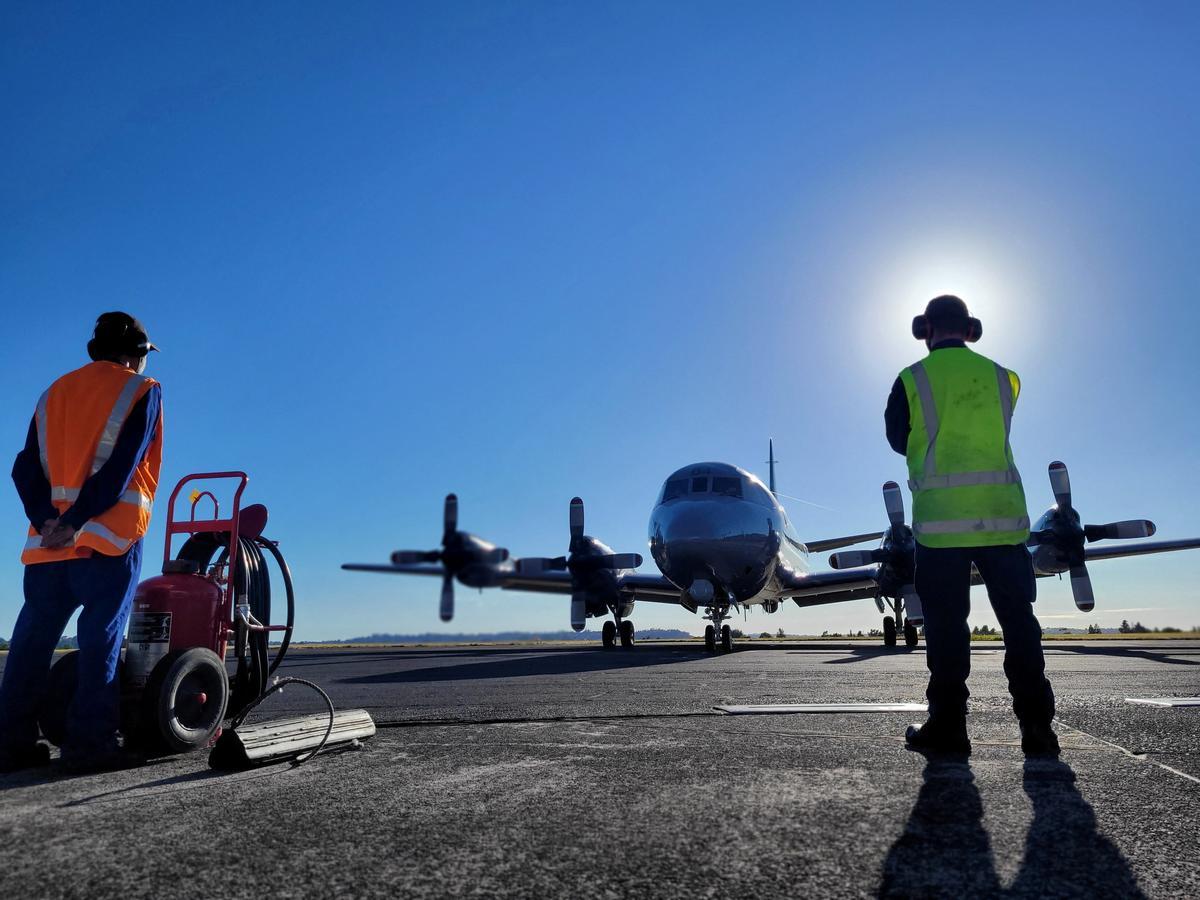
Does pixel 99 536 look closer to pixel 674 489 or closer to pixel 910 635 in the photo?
pixel 674 489

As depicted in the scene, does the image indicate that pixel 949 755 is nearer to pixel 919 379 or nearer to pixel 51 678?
pixel 919 379

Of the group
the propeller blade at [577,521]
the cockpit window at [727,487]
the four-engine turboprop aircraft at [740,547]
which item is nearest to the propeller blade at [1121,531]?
the four-engine turboprop aircraft at [740,547]

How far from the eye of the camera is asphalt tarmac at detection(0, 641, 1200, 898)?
2.15 metres

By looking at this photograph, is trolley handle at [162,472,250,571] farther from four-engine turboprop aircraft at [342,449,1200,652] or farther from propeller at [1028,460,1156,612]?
propeller at [1028,460,1156,612]

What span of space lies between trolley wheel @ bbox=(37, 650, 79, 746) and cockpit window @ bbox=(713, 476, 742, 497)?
15.8 meters

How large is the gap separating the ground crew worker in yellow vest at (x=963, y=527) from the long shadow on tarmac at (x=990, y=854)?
1.07 m

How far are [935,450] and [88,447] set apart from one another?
4798mm

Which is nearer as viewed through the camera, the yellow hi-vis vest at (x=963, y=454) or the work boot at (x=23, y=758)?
the work boot at (x=23, y=758)

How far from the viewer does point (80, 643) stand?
162 inches

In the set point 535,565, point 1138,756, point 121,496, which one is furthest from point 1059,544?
point 535,565

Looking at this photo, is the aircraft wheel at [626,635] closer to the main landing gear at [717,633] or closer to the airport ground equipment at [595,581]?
the airport ground equipment at [595,581]

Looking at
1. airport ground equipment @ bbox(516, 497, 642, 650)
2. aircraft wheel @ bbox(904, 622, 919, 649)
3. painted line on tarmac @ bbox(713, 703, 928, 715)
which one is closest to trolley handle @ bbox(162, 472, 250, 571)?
painted line on tarmac @ bbox(713, 703, 928, 715)

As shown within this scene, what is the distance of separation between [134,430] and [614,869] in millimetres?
3599

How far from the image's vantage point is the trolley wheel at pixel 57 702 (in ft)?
14.6
